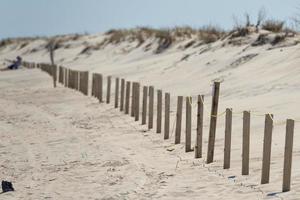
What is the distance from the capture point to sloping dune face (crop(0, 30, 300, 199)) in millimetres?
10094

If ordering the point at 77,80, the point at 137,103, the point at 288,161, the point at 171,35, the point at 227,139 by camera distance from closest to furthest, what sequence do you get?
the point at 288,161 < the point at 227,139 < the point at 137,103 < the point at 77,80 < the point at 171,35

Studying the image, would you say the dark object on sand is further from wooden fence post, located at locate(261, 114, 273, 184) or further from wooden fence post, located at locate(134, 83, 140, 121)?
wooden fence post, located at locate(134, 83, 140, 121)

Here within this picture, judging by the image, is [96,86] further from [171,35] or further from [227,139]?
[171,35]

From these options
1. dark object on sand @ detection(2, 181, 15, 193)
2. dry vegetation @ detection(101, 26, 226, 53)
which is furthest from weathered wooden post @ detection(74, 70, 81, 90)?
dark object on sand @ detection(2, 181, 15, 193)

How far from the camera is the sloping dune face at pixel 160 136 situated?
1009cm

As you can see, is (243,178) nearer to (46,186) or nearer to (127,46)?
(46,186)

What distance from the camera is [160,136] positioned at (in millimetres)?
15398

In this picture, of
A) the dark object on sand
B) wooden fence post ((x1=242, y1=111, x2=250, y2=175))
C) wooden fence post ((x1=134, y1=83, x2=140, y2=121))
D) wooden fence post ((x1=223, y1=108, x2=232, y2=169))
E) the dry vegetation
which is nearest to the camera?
the dark object on sand

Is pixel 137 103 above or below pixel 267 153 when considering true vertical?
below

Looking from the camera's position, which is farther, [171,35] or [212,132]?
[171,35]

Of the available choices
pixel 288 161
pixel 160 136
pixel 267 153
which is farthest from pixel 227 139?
pixel 160 136

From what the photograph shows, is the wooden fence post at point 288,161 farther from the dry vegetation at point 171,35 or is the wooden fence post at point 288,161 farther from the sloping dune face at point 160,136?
the dry vegetation at point 171,35

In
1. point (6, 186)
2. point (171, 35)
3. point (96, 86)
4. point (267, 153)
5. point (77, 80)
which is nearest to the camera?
point (267, 153)

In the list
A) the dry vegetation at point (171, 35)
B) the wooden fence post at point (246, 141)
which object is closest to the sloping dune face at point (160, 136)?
the wooden fence post at point (246, 141)
